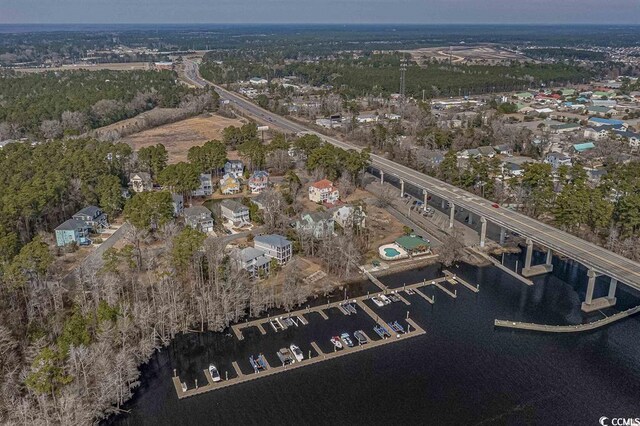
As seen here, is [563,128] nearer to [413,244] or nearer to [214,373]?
[413,244]

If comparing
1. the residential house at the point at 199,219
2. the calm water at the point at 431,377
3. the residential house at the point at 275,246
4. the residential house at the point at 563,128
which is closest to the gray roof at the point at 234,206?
the residential house at the point at 199,219

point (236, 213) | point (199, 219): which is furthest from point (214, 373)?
point (236, 213)

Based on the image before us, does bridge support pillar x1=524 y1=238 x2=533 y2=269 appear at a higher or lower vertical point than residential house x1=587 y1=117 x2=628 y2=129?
lower

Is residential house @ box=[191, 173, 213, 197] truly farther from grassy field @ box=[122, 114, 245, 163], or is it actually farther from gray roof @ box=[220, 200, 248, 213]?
grassy field @ box=[122, 114, 245, 163]

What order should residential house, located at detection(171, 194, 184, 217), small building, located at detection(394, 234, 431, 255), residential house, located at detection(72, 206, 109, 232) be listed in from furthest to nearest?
residential house, located at detection(171, 194, 184, 217), residential house, located at detection(72, 206, 109, 232), small building, located at detection(394, 234, 431, 255)

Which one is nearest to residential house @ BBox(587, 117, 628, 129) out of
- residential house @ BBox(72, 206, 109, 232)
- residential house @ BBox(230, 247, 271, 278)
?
residential house @ BBox(230, 247, 271, 278)

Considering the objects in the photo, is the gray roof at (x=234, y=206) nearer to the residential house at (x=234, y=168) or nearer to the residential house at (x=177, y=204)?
the residential house at (x=177, y=204)

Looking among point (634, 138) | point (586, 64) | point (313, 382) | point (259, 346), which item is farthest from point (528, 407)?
point (586, 64)
